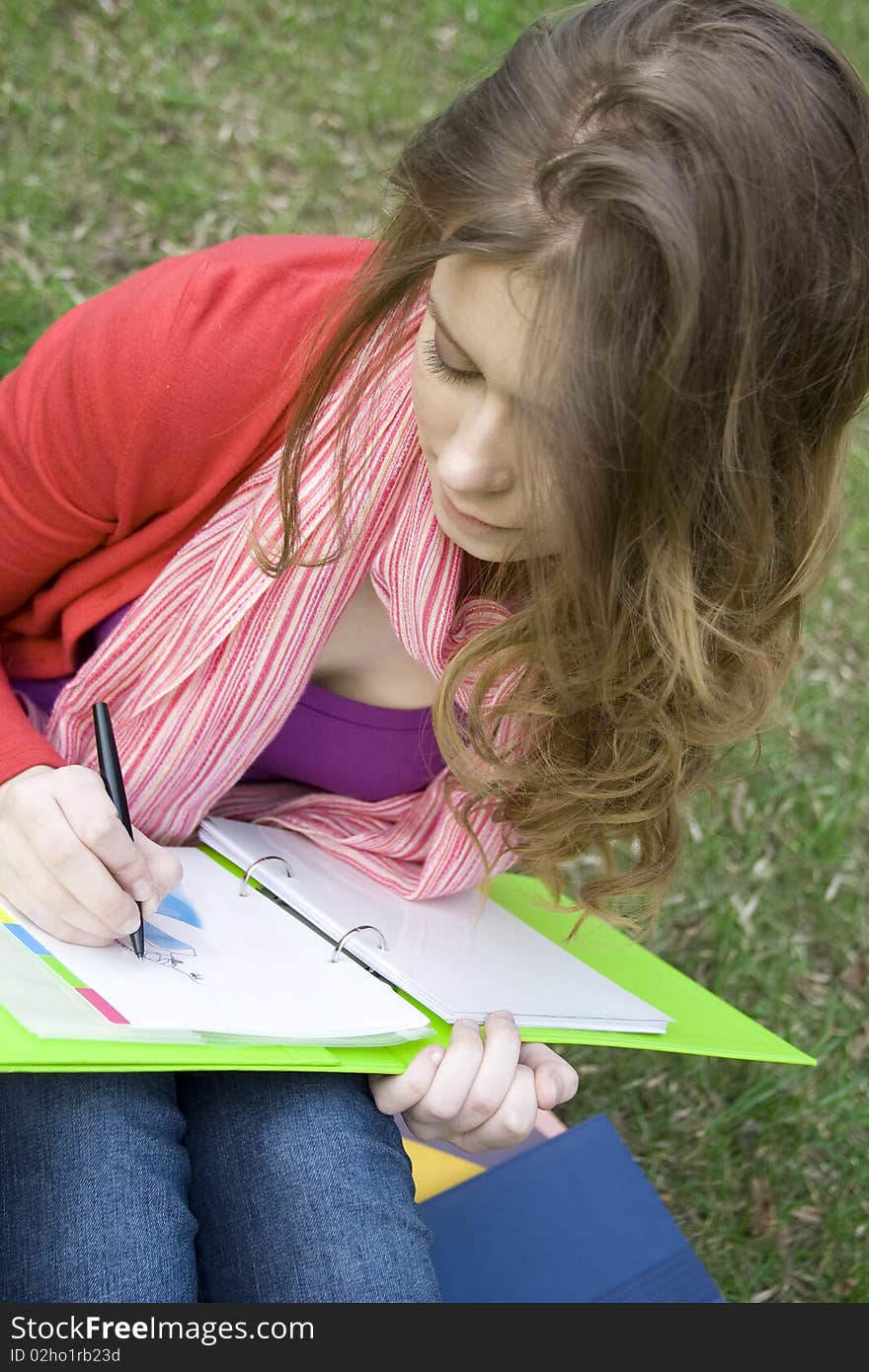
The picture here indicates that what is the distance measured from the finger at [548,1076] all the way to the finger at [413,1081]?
11 cm

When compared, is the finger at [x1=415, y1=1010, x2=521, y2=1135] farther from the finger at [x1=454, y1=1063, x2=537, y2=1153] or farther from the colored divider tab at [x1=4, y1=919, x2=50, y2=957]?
the colored divider tab at [x1=4, y1=919, x2=50, y2=957]

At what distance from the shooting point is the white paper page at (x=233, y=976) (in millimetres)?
1183

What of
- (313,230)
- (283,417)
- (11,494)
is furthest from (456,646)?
(313,230)

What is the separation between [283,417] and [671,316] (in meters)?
0.53

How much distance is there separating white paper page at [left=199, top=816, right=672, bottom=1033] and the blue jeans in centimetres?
16

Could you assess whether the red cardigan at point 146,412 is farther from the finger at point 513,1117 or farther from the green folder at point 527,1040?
the finger at point 513,1117

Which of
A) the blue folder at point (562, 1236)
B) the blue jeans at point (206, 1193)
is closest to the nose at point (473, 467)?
the blue jeans at point (206, 1193)

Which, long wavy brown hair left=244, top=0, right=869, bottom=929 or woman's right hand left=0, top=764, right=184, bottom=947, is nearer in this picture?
long wavy brown hair left=244, top=0, right=869, bottom=929

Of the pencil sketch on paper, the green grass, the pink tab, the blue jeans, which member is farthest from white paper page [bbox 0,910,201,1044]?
the green grass

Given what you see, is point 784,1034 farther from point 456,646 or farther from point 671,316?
point 671,316

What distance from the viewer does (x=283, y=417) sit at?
144 cm

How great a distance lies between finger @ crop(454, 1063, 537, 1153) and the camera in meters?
1.38

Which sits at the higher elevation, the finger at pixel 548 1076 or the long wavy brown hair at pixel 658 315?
the long wavy brown hair at pixel 658 315

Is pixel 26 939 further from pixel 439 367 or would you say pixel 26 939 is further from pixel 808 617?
pixel 808 617
